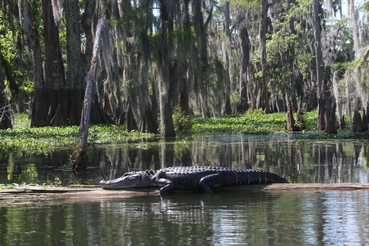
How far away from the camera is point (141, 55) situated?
23.5m

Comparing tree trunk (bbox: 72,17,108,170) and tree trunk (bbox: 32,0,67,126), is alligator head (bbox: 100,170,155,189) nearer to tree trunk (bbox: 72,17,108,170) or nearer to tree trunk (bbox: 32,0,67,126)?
tree trunk (bbox: 72,17,108,170)

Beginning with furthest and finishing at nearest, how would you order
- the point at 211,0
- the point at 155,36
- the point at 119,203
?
the point at 211,0 < the point at 155,36 < the point at 119,203

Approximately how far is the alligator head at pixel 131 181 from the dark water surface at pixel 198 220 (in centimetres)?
44

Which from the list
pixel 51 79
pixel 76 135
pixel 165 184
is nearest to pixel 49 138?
pixel 76 135

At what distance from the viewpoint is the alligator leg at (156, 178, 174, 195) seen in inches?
360

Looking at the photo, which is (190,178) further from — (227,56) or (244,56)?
(244,56)

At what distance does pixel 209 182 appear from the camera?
9.26 metres

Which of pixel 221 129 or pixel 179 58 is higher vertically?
pixel 179 58

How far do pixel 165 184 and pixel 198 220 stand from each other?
219cm

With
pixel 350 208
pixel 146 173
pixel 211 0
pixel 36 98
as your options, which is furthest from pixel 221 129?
pixel 350 208

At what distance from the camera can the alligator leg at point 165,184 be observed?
30.0 ft

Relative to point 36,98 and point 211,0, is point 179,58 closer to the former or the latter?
point 211,0

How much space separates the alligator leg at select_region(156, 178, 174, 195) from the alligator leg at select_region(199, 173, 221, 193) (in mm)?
444

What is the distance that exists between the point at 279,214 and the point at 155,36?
1667 cm
